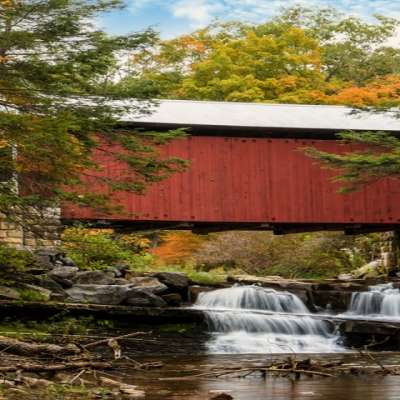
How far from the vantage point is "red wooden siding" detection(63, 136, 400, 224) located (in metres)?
17.8

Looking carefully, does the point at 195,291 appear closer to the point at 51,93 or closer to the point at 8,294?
the point at 8,294

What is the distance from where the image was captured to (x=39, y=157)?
9391 mm

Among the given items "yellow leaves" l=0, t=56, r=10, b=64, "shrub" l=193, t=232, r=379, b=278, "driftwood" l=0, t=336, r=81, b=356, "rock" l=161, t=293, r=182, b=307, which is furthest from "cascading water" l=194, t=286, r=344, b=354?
"shrub" l=193, t=232, r=379, b=278

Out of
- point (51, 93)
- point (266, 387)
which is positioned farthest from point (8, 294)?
point (266, 387)

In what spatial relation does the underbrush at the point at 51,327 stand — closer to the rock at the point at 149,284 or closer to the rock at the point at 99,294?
the rock at the point at 99,294

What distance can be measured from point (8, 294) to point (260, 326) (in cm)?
421

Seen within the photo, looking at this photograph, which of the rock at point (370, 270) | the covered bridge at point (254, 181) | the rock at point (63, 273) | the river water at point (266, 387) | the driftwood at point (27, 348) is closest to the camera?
the river water at point (266, 387)

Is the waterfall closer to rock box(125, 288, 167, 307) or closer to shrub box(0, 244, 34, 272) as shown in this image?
rock box(125, 288, 167, 307)

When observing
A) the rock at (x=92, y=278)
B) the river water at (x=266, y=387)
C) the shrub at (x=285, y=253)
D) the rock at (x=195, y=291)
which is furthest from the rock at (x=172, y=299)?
the shrub at (x=285, y=253)

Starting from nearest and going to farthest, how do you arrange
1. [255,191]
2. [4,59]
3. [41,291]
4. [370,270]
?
[4,59], [41,291], [255,191], [370,270]

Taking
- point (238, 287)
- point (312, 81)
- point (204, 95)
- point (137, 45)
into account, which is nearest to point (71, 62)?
point (137, 45)

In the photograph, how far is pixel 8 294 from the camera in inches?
474

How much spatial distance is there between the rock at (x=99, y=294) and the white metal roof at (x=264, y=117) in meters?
4.96

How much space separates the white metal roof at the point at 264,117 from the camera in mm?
17922
